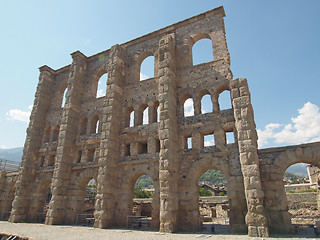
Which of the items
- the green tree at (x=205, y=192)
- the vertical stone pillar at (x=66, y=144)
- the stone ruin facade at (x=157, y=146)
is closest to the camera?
the stone ruin facade at (x=157, y=146)

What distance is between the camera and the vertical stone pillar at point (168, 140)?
1063 centimetres

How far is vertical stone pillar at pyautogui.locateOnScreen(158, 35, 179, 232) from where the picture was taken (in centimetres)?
1063

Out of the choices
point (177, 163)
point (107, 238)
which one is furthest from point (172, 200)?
point (107, 238)

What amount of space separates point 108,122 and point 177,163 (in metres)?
5.03

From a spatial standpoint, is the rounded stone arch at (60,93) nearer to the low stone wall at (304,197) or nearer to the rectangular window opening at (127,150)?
the rectangular window opening at (127,150)

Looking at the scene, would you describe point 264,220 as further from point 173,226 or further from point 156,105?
point 156,105

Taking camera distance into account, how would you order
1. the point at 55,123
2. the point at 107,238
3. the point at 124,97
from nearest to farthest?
the point at 107,238 → the point at 124,97 → the point at 55,123

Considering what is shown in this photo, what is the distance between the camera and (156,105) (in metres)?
14.4

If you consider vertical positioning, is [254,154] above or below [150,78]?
below

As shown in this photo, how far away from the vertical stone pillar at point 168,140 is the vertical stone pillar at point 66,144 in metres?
7.36

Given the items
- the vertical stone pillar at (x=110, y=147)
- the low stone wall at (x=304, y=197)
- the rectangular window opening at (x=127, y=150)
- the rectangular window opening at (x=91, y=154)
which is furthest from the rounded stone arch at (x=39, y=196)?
the low stone wall at (x=304, y=197)

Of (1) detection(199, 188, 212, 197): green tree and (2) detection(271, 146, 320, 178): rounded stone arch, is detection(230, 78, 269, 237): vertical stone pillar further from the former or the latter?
(1) detection(199, 188, 212, 197): green tree

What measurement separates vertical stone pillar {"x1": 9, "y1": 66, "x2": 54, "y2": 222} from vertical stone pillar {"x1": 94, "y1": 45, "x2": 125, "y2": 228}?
7256mm

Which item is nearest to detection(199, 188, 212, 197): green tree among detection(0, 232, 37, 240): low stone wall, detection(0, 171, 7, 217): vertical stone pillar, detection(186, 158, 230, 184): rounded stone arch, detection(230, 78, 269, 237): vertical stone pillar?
detection(0, 171, 7, 217): vertical stone pillar
